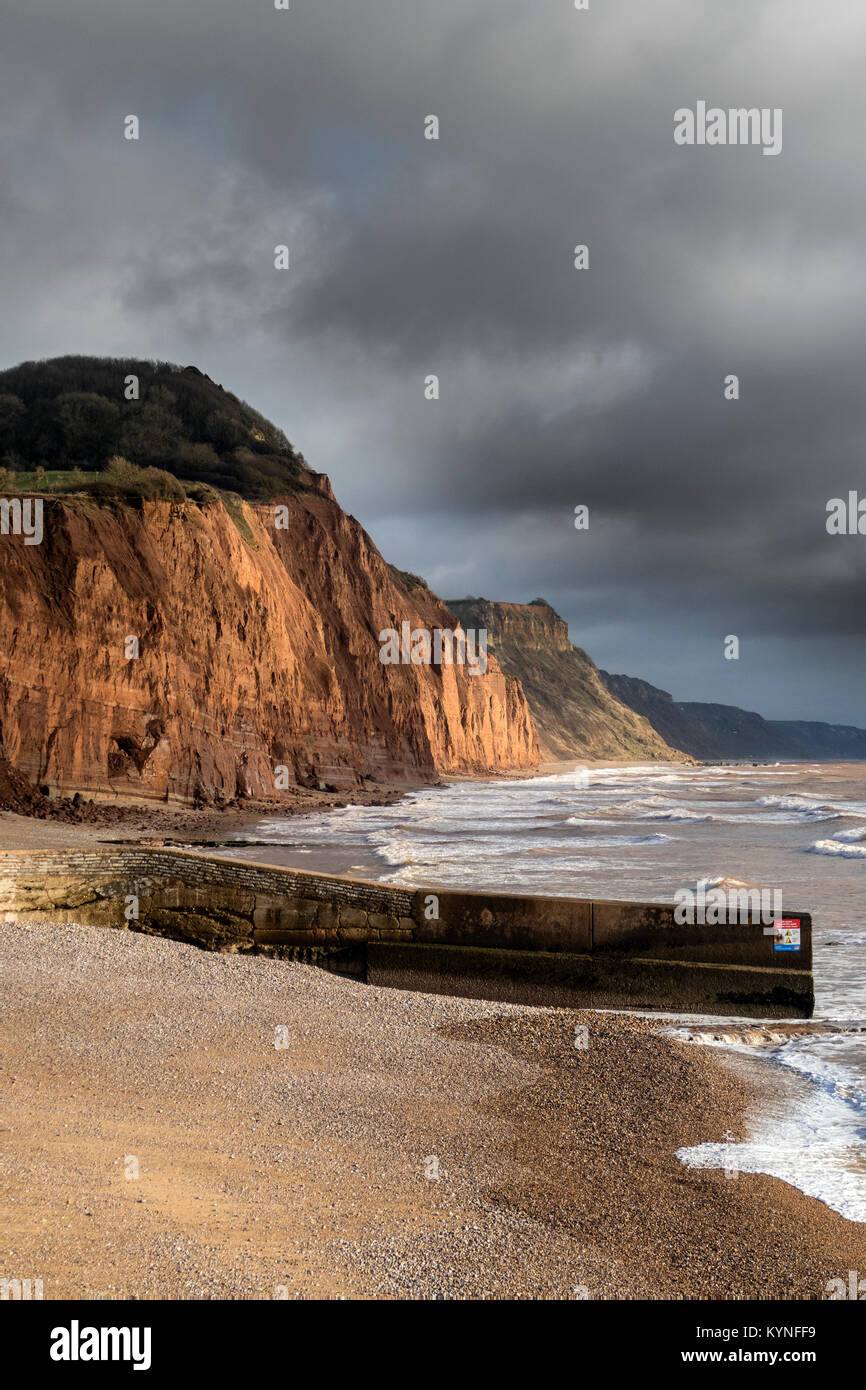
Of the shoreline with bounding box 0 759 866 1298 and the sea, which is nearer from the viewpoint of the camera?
the shoreline with bounding box 0 759 866 1298

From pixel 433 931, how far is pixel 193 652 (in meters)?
32.2

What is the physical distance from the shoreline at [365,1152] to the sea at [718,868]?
50cm

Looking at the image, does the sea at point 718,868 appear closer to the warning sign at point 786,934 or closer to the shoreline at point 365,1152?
the shoreline at point 365,1152

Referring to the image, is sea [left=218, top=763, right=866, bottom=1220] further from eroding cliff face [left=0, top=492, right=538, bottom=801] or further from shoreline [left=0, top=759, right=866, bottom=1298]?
eroding cliff face [left=0, top=492, right=538, bottom=801]

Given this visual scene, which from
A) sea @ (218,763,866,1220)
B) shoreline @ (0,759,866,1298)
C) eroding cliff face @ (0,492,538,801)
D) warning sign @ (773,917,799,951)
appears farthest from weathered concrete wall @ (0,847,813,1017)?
eroding cliff face @ (0,492,538,801)

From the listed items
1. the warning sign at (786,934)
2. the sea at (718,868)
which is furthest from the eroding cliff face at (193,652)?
the warning sign at (786,934)

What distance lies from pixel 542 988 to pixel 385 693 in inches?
2394

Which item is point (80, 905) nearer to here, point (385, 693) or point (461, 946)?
point (461, 946)

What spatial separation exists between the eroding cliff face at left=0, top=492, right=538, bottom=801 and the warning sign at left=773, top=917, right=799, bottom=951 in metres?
27.2

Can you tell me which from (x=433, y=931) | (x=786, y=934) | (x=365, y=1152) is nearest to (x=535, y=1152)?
(x=365, y=1152)

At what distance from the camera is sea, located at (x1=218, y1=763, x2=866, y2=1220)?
7.46 meters

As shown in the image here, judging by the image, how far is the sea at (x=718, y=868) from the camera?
7461 mm
